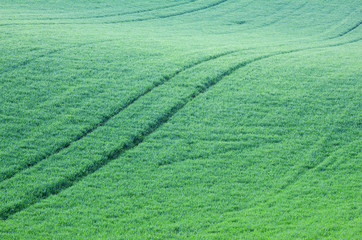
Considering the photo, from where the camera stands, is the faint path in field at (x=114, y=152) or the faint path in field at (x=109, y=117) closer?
the faint path in field at (x=114, y=152)

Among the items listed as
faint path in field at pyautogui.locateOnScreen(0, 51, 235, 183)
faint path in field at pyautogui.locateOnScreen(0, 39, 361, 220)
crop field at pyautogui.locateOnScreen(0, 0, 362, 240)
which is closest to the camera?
crop field at pyautogui.locateOnScreen(0, 0, 362, 240)

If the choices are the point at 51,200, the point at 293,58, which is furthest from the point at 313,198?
the point at 293,58

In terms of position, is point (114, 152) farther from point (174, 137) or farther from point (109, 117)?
point (109, 117)

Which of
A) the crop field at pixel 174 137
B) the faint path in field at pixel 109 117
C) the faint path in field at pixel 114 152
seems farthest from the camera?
the faint path in field at pixel 109 117

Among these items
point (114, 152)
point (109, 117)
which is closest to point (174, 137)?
point (114, 152)

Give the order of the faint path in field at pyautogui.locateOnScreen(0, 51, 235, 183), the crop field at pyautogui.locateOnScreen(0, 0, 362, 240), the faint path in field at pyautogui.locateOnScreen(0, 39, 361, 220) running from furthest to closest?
the faint path in field at pyautogui.locateOnScreen(0, 51, 235, 183) → the faint path in field at pyautogui.locateOnScreen(0, 39, 361, 220) → the crop field at pyautogui.locateOnScreen(0, 0, 362, 240)

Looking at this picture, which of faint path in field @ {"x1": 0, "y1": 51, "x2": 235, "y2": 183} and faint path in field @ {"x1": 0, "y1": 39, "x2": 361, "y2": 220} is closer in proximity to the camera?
faint path in field @ {"x1": 0, "y1": 39, "x2": 361, "y2": 220}

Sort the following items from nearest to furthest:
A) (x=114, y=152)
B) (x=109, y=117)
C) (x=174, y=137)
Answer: (x=114, y=152)
(x=174, y=137)
(x=109, y=117)

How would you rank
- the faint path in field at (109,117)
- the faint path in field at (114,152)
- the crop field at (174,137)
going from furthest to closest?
the faint path in field at (109,117), the faint path in field at (114,152), the crop field at (174,137)

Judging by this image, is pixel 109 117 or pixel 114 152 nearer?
pixel 114 152

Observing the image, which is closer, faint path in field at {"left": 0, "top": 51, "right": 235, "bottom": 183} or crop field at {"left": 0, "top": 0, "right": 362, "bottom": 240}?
crop field at {"left": 0, "top": 0, "right": 362, "bottom": 240}
